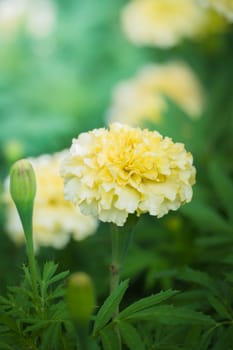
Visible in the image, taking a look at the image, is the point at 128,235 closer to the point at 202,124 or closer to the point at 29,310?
the point at 29,310

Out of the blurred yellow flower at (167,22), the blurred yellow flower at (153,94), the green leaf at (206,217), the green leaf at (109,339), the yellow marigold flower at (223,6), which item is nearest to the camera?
the green leaf at (109,339)

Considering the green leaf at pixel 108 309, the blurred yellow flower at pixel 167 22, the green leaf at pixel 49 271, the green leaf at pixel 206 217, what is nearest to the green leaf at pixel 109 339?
the green leaf at pixel 108 309

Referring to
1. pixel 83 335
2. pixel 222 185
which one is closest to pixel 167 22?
pixel 222 185

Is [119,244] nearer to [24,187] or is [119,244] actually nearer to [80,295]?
[24,187]

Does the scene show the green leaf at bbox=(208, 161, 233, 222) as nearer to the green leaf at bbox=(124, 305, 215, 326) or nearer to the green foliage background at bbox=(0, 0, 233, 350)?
the green foliage background at bbox=(0, 0, 233, 350)

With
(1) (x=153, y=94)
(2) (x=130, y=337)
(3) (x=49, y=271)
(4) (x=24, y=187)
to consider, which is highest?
(1) (x=153, y=94)

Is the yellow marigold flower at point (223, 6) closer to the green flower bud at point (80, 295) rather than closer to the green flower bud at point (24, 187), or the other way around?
the green flower bud at point (24, 187)
